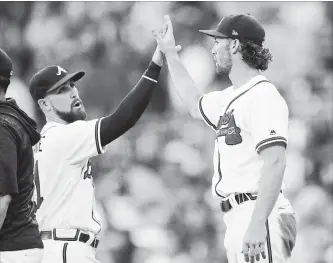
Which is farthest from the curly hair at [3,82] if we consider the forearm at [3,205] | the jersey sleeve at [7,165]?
the forearm at [3,205]

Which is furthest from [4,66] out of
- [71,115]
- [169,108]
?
[169,108]

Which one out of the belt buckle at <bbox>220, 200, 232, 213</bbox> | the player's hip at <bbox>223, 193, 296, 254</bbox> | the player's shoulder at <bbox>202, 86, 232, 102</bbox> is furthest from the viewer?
the player's shoulder at <bbox>202, 86, 232, 102</bbox>

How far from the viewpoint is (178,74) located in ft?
15.2

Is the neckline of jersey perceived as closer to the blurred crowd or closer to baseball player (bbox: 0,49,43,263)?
baseball player (bbox: 0,49,43,263)

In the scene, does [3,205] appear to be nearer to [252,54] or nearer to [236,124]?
[236,124]

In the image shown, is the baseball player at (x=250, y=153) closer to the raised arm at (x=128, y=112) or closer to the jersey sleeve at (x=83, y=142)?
the raised arm at (x=128, y=112)

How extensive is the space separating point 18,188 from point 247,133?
1.15 meters

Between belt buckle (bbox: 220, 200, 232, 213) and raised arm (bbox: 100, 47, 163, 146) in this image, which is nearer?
belt buckle (bbox: 220, 200, 232, 213)

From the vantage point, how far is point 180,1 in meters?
11.9

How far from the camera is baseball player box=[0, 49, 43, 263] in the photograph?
3.18 metres

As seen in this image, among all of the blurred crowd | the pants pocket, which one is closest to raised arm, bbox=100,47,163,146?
the pants pocket

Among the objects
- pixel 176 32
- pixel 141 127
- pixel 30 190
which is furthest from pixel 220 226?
pixel 30 190

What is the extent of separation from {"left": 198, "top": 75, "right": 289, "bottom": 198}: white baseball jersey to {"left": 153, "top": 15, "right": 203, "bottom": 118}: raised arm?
55 centimetres

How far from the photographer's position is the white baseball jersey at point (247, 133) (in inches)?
145
